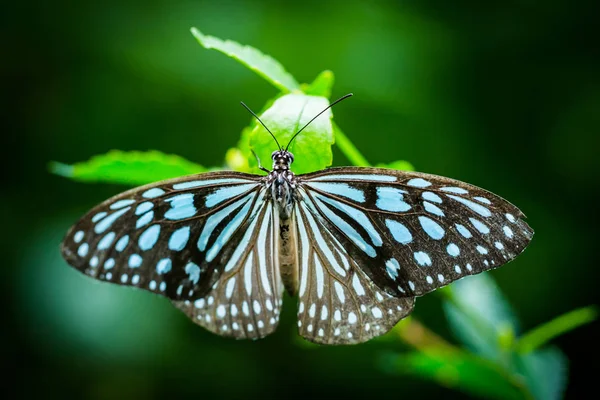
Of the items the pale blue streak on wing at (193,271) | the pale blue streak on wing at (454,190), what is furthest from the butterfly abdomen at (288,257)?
the pale blue streak on wing at (454,190)

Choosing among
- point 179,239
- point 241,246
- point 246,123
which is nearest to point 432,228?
point 241,246

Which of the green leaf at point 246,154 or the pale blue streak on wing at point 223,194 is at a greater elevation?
the green leaf at point 246,154

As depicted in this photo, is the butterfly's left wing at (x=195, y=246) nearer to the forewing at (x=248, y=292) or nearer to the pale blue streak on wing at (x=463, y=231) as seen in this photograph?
the forewing at (x=248, y=292)

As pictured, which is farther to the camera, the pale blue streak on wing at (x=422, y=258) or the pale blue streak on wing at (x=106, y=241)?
the pale blue streak on wing at (x=106, y=241)

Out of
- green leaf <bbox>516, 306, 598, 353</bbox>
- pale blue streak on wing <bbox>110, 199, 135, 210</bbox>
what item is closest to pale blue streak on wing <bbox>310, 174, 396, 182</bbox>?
pale blue streak on wing <bbox>110, 199, 135, 210</bbox>

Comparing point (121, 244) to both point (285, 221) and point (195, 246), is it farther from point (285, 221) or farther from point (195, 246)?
point (285, 221)

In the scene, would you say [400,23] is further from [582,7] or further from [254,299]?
[254,299]
